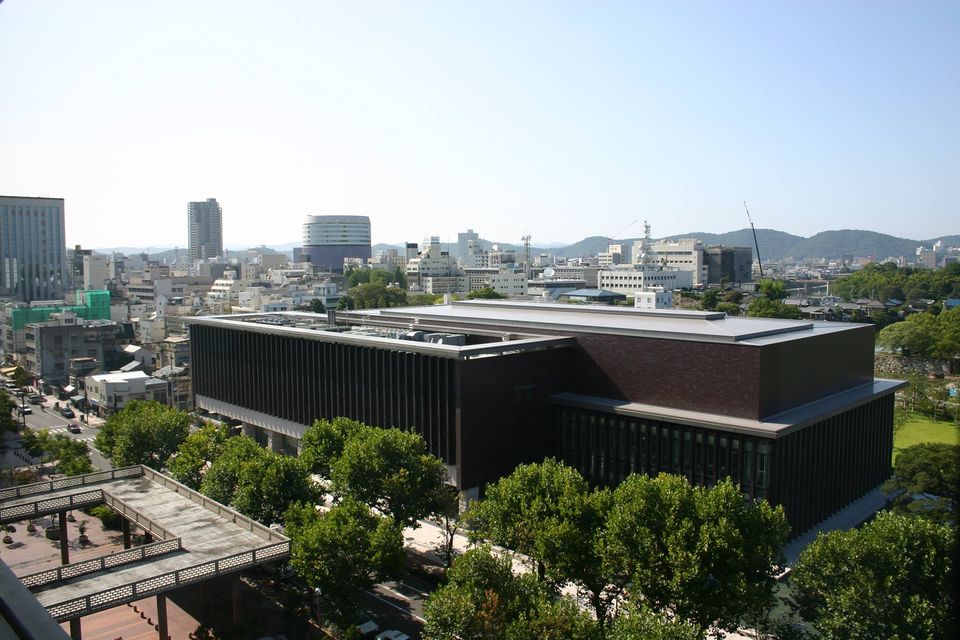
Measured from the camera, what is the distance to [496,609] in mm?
9383

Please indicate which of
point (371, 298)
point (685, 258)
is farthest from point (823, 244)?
point (371, 298)

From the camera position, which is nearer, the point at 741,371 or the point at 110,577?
the point at 110,577

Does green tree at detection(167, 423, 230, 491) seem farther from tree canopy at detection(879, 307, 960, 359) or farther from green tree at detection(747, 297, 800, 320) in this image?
green tree at detection(747, 297, 800, 320)

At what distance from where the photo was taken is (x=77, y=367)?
113ft

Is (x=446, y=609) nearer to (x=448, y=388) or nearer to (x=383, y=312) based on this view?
(x=448, y=388)

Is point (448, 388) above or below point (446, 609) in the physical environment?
above

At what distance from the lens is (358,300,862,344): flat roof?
16.7 m

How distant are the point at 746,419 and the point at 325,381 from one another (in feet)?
36.8

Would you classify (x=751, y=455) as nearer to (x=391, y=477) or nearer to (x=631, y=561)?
(x=631, y=561)

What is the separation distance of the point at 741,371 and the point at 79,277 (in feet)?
191

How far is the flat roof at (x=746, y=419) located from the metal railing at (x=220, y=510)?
25.9 ft

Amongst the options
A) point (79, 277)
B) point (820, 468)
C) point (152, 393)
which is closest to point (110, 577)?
point (820, 468)

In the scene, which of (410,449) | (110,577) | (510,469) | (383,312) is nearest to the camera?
(110,577)

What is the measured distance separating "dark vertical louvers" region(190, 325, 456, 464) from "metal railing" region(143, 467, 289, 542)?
5.32 m
